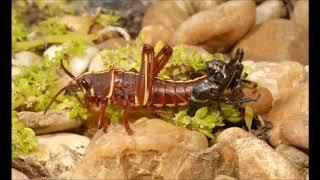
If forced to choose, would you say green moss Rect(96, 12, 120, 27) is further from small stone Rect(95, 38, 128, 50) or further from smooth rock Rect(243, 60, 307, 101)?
smooth rock Rect(243, 60, 307, 101)

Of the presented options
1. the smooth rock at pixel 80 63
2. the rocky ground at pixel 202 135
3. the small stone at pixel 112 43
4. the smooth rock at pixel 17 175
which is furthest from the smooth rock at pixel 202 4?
the smooth rock at pixel 17 175

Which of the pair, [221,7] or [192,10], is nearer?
[221,7]

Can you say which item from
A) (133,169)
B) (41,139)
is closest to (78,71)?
(41,139)

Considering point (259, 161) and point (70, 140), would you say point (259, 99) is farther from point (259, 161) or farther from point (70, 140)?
point (70, 140)

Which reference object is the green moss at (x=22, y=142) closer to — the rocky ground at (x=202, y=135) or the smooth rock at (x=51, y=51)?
the rocky ground at (x=202, y=135)

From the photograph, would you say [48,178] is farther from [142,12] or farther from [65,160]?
[142,12]
